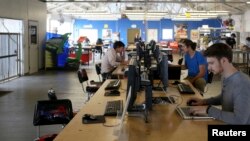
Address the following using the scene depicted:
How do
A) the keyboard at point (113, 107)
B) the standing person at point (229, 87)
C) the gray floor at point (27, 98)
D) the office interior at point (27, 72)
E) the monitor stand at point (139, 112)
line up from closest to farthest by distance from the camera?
the standing person at point (229, 87)
the monitor stand at point (139, 112)
the keyboard at point (113, 107)
the gray floor at point (27, 98)
the office interior at point (27, 72)

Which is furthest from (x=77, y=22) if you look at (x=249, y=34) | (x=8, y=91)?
(x=8, y=91)

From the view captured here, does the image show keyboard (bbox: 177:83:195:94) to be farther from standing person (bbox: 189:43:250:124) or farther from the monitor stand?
standing person (bbox: 189:43:250:124)

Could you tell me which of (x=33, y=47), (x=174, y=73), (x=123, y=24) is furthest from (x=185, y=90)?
(x=123, y=24)

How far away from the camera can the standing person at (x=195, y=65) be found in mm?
5707

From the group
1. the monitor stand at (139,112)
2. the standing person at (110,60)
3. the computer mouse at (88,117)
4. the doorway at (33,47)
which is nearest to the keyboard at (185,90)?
the monitor stand at (139,112)

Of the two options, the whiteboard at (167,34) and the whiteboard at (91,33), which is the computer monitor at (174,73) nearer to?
the whiteboard at (91,33)

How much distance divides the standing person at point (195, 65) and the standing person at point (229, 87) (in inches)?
114

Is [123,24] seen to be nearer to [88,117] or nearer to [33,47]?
[33,47]

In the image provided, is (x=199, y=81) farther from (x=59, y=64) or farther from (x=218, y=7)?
(x=218, y=7)

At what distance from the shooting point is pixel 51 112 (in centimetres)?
353

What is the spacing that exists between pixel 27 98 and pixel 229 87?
643 centimetres

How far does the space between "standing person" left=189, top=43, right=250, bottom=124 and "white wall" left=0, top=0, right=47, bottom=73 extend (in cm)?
917

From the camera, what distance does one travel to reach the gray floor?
217 inches

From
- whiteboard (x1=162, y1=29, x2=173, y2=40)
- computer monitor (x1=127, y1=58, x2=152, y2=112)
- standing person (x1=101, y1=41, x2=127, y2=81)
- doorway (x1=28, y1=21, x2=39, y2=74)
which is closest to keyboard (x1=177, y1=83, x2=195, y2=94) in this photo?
computer monitor (x1=127, y1=58, x2=152, y2=112)
